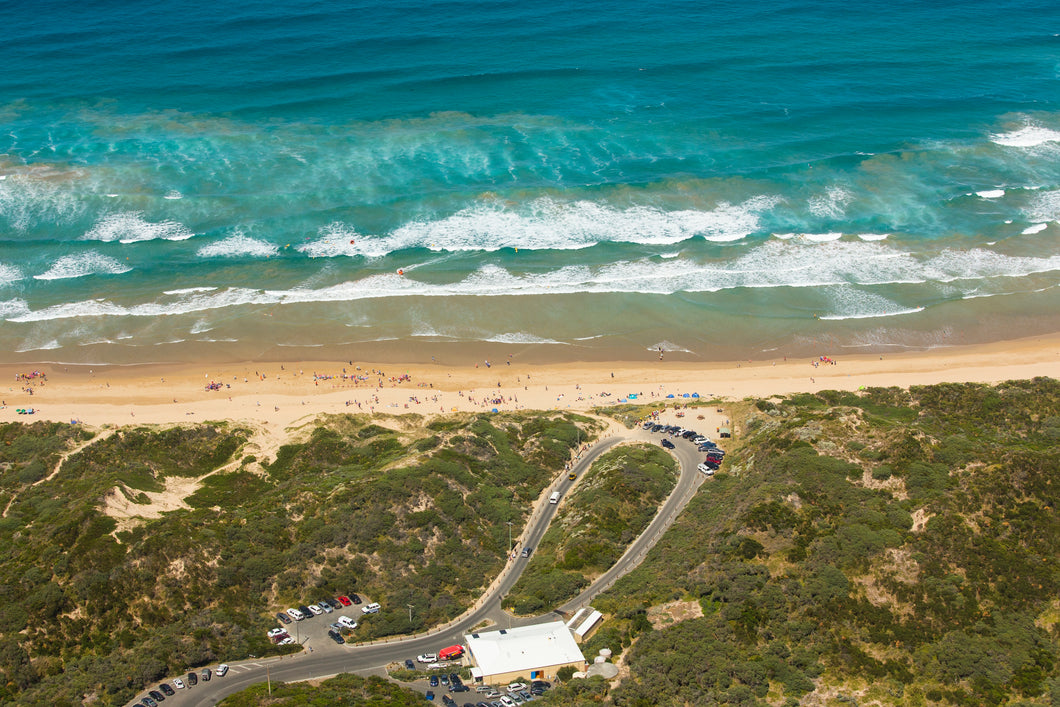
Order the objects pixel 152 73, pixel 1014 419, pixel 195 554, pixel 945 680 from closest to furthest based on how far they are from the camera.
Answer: pixel 945 680 < pixel 195 554 < pixel 1014 419 < pixel 152 73

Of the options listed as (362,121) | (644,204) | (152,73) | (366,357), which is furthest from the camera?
(152,73)

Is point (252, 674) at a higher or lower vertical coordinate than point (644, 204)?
lower

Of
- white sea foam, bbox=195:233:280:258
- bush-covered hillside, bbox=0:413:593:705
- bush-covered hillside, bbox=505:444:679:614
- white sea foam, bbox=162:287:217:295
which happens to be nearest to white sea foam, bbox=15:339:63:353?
white sea foam, bbox=162:287:217:295

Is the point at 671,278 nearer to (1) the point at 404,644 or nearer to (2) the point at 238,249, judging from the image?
(2) the point at 238,249

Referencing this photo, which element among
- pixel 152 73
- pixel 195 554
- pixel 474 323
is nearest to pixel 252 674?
pixel 195 554

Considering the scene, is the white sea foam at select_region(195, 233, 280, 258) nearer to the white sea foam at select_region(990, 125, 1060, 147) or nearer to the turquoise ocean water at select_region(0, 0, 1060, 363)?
the turquoise ocean water at select_region(0, 0, 1060, 363)

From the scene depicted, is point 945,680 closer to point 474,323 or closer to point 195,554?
point 195,554
